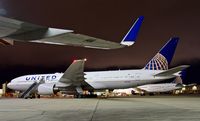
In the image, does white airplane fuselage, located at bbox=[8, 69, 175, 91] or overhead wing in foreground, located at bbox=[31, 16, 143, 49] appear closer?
overhead wing in foreground, located at bbox=[31, 16, 143, 49]

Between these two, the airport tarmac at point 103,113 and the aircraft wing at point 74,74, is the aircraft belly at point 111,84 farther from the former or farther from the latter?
the airport tarmac at point 103,113

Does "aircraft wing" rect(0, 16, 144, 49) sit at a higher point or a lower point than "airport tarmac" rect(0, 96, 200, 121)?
higher

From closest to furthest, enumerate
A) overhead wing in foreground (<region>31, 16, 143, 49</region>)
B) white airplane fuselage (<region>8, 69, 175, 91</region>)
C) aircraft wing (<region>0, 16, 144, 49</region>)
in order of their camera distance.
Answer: aircraft wing (<region>0, 16, 144, 49</region>), overhead wing in foreground (<region>31, 16, 143, 49</region>), white airplane fuselage (<region>8, 69, 175, 91</region>)

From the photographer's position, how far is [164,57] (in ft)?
133

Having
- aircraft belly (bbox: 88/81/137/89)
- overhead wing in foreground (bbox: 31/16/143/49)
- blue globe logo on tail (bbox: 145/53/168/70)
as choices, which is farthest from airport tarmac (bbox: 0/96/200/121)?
blue globe logo on tail (bbox: 145/53/168/70)

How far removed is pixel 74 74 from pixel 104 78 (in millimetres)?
5817

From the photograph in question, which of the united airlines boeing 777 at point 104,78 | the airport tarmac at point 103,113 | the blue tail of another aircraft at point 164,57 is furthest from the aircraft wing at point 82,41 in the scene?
the blue tail of another aircraft at point 164,57

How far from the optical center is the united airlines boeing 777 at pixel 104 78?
A: 3534cm

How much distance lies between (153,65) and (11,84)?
2124 cm

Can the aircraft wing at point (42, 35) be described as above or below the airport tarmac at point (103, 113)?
above

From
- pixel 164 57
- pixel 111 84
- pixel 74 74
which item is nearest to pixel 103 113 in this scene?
pixel 74 74

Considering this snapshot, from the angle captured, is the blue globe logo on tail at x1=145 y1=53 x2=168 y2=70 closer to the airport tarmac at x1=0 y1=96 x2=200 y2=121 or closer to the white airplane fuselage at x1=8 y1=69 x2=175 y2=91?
the white airplane fuselage at x1=8 y1=69 x2=175 y2=91

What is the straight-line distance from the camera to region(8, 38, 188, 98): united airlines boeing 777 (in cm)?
3534

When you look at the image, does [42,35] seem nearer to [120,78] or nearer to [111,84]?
[120,78]
